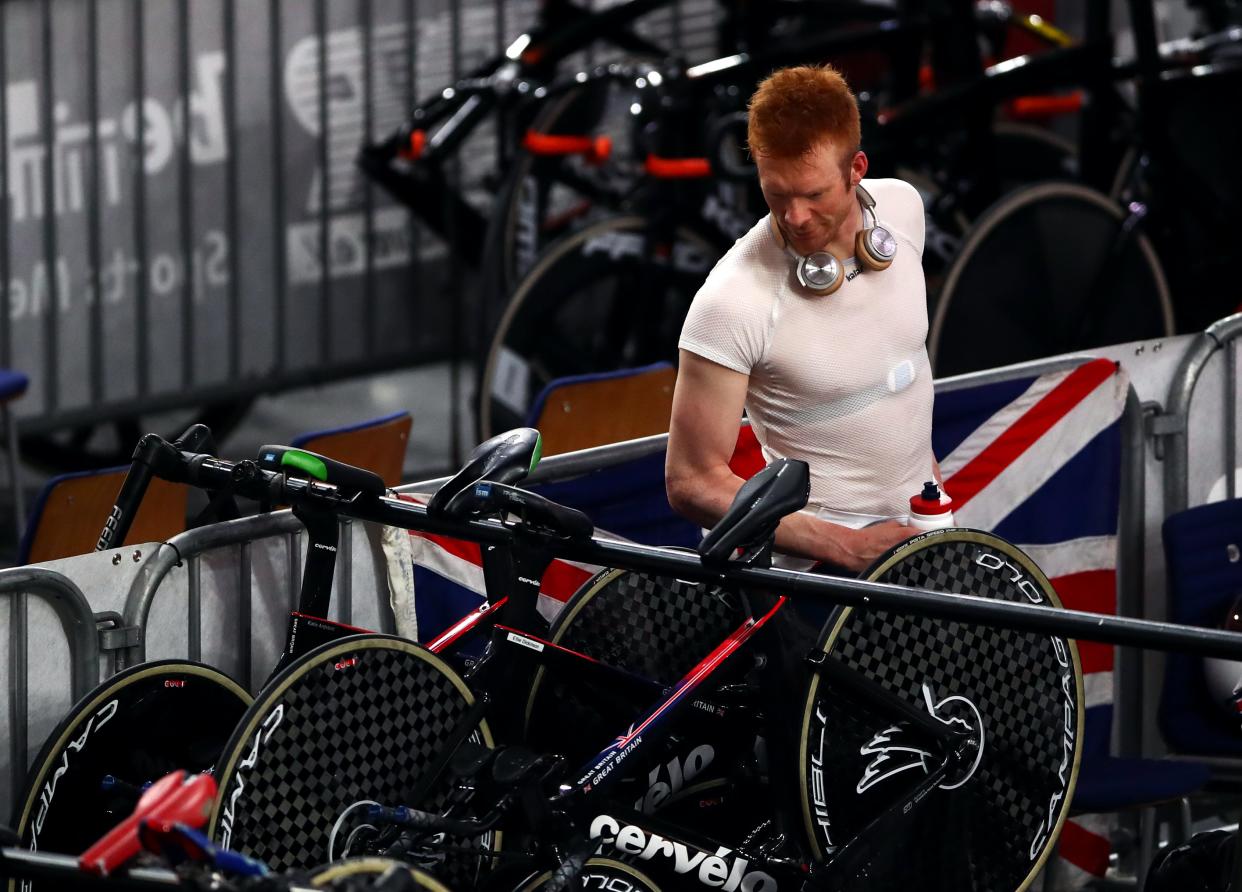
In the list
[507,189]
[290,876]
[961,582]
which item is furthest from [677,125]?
[290,876]

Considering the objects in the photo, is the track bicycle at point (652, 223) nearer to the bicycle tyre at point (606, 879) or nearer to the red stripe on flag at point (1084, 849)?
the red stripe on flag at point (1084, 849)

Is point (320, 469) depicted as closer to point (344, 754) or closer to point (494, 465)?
point (494, 465)

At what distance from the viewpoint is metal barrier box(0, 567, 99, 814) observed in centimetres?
329

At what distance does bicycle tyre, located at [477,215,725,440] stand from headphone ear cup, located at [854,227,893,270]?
3100 millimetres

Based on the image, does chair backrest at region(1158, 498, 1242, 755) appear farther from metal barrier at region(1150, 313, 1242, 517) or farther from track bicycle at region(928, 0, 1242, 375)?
track bicycle at region(928, 0, 1242, 375)

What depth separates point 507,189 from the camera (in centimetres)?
734

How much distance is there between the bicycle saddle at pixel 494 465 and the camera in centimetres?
313

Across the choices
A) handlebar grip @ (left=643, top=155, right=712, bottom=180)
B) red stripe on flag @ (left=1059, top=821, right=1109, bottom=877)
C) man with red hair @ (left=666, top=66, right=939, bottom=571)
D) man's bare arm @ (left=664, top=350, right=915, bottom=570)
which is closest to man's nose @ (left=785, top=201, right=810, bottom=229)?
man with red hair @ (left=666, top=66, right=939, bottom=571)

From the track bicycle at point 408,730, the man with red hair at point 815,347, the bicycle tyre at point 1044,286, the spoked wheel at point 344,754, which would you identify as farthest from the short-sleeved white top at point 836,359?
the bicycle tyre at point 1044,286

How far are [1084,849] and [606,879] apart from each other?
6.21 feet

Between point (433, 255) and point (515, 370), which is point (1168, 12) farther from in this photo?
point (515, 370)

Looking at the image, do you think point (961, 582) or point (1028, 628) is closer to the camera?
point (1028, 628)

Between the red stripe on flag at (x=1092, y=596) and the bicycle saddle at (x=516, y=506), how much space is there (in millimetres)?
1867

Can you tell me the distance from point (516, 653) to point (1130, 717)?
2028 mm
